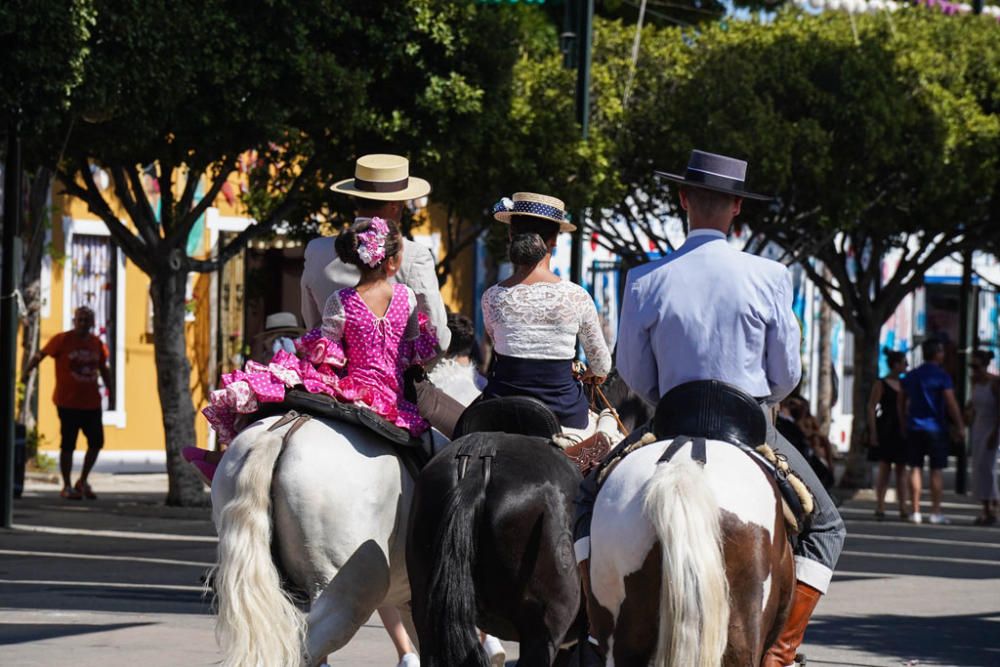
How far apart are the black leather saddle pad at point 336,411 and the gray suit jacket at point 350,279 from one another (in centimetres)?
57

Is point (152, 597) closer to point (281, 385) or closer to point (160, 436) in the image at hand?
point (281, 385)

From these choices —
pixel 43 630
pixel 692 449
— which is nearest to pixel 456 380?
pixel 692 449

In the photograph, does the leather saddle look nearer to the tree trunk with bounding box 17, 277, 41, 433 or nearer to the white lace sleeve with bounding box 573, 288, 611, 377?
the white lace sleeve with bounding box 573, 288, 611, 377

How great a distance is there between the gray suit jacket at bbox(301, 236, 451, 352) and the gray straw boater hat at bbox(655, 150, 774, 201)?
5.55 feet

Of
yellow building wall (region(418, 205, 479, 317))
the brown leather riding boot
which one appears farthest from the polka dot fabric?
yellow building wall (region(418, 205, 479, 317))

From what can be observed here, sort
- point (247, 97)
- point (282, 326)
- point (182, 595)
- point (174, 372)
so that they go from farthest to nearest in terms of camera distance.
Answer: point (174, 372)
point (247, 97)
point (282, 326)
point (182, 595)

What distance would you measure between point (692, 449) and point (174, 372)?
45.3 ft

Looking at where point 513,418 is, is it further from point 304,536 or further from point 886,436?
point 886,436

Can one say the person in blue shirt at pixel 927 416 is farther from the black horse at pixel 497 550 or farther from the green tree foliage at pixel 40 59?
the black horse at pixel 497 550

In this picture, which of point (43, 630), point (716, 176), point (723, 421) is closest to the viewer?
point (723, 421)

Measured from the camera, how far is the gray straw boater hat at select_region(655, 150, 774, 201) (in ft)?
20.7

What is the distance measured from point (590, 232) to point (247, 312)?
650 cm

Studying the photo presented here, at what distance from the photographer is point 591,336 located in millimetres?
7840

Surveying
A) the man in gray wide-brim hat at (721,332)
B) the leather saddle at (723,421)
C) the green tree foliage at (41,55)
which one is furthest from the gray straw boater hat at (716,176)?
the green tree foliage at (41,55)
